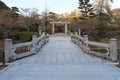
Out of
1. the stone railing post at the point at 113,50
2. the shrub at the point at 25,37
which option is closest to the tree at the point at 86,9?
the shrub at the point at 25,37

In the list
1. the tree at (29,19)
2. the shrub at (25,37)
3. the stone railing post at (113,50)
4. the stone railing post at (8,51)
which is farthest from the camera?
the tree at (29,19)

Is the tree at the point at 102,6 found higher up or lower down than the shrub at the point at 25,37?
higher up

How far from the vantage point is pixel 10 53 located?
10.9 m

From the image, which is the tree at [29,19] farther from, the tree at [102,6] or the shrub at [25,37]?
the tree at [102,6]

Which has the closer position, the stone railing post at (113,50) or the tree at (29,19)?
the stone railing post at (113,50)

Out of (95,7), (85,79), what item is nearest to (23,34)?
(95,7)

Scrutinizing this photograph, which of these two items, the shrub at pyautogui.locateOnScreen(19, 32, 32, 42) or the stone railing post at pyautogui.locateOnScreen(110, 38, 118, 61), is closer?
the stone railing post at pyautogui.locateOnScreen(110, 38, 118, 61)

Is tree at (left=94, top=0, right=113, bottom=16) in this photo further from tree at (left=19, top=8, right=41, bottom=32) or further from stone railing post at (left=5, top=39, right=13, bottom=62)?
stone railing post at (left=5, top=39, right=13, bottom=62)

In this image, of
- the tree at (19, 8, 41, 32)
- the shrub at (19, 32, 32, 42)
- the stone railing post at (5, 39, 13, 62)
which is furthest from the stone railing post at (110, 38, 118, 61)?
the tree at (19, 8, 41, 32)

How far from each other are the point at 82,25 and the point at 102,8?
17.7 ft

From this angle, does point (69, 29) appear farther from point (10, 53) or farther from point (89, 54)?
point (10, 53)

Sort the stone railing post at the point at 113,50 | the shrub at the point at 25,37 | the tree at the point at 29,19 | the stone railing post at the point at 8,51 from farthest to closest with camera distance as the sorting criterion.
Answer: the tree at the point at 29,19
the shrub at the point at 25,37
the stone railing post at the point at 113,50
the stone railing post at the point at 8,51

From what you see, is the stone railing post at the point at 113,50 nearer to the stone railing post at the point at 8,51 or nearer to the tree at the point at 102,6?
the stone railing post at the point at 8,51

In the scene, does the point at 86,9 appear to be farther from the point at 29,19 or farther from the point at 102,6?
the point at 29,19
